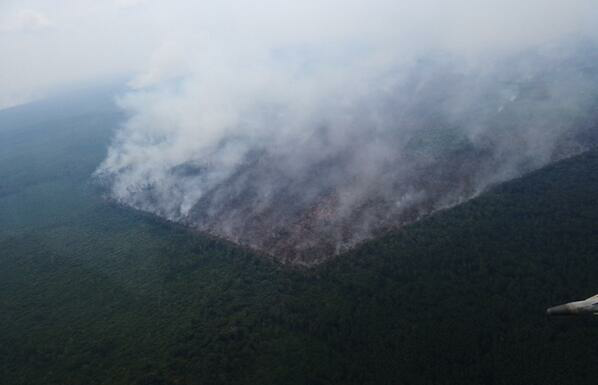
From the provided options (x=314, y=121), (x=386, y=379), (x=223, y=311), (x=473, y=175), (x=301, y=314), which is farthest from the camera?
(x=314, y=121)

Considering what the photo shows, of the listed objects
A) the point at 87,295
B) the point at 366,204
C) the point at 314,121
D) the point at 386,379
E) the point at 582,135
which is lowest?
the point at 386,379

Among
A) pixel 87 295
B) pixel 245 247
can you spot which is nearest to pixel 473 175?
pixel 245 247

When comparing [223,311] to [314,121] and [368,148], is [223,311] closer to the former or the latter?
[368,148]

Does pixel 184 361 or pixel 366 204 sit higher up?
pixel 366 204

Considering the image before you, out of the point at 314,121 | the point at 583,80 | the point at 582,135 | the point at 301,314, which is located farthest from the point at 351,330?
the point at 583,80

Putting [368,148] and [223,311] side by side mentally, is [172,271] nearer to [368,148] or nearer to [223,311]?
[223,311]

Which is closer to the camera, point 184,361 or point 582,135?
point 184,361

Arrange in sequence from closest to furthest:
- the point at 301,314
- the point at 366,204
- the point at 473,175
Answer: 1. the point at 301,314
2. the point at 366,204
3. the point at 473,175
